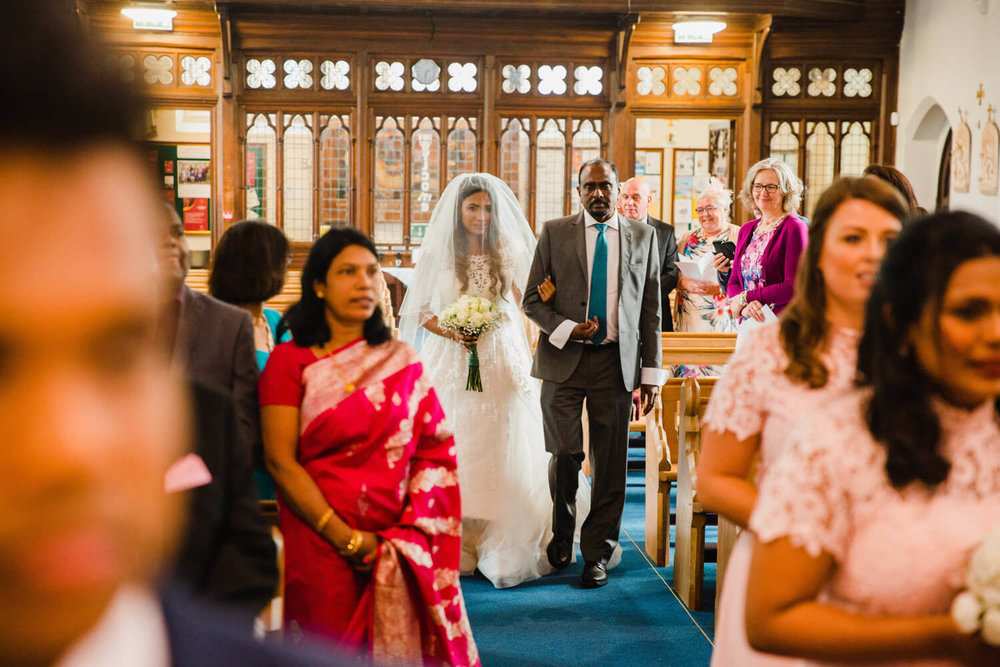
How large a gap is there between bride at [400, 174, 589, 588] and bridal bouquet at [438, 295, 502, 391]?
0.17ft

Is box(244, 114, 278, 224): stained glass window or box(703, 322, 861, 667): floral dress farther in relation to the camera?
box(244, 114, 278, 224): stained glass window

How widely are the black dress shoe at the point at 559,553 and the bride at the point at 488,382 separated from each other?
0.08m

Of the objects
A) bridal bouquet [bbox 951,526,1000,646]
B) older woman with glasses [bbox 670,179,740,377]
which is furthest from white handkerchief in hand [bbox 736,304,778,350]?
bridal bouquet [bbox 951,526,1000,646]

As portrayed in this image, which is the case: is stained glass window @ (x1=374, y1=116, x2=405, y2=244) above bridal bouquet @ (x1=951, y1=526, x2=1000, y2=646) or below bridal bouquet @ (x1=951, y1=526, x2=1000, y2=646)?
above

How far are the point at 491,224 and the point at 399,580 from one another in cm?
252

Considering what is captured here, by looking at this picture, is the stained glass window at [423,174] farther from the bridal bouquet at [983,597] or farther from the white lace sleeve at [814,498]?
the bridal bouquet at [983,597]

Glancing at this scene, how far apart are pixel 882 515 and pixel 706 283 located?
17.4 feet

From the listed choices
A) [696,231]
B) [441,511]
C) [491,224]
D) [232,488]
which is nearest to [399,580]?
[441,511]

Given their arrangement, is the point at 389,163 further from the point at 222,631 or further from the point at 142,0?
the point at 222,631

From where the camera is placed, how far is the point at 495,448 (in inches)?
197

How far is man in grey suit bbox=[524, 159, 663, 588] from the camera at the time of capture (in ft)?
15.4

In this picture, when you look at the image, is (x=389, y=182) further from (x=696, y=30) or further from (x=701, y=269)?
(x=701, y=269)

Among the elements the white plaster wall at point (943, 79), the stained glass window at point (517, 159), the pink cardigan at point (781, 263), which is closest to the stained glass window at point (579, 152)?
the stained glass window at point (517, 159)

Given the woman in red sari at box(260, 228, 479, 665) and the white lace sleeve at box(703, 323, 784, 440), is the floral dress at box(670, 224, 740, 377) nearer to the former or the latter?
the woman in red sari at box(260, 228, 479, 665)
